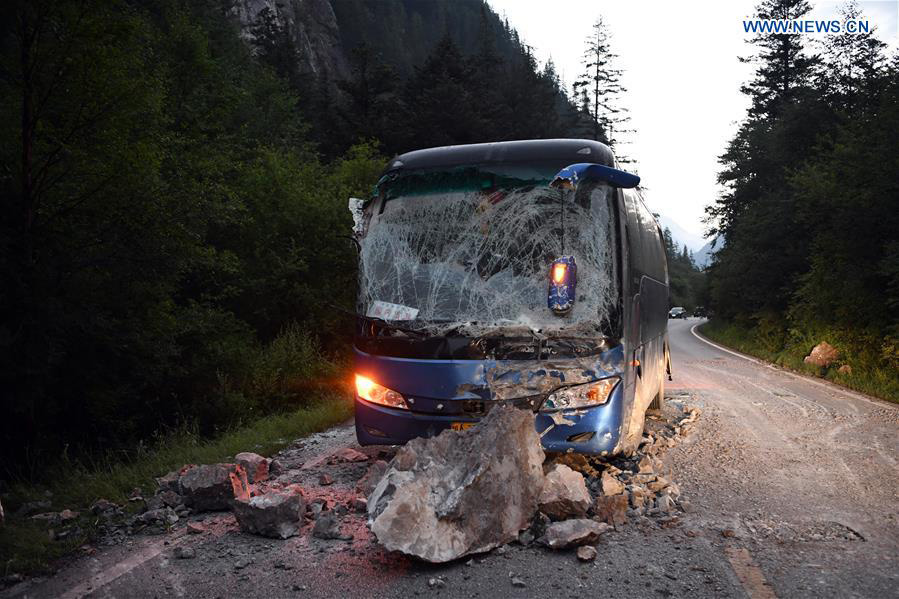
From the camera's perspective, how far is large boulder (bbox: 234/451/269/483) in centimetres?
521

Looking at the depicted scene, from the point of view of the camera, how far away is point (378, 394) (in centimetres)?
481

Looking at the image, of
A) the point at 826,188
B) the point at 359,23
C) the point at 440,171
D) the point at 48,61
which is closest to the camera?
the point at 440,171

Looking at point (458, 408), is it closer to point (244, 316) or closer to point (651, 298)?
point (651, 298)

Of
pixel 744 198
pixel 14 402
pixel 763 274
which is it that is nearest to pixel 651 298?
pixel 14 402

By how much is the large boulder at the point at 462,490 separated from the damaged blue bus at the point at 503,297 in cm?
50

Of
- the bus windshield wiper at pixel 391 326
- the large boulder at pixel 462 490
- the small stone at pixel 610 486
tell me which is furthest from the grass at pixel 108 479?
the small stone at pixel 610 486

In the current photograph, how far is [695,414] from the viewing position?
26.7 feet

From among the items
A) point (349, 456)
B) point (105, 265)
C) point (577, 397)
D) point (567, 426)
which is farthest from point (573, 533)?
point (105, 265)

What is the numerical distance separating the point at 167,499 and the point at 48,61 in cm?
786

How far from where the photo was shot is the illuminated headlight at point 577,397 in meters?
4.45

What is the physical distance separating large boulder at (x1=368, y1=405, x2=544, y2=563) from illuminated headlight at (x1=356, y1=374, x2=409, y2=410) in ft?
2.41

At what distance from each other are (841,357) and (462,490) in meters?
14.1

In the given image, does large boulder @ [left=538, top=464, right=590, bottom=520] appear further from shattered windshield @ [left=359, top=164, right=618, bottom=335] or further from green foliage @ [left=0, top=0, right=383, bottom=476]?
green foliage @ [left=0, top=0, right=383, bottom=476]

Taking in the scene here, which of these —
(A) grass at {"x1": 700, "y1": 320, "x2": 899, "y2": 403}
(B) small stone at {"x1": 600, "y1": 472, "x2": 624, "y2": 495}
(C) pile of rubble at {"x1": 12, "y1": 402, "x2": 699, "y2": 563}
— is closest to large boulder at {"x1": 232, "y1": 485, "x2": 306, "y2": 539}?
(C) pile of rubble at {"x1": 12, "y1": 402, "x2": 699, "y2": 563}
